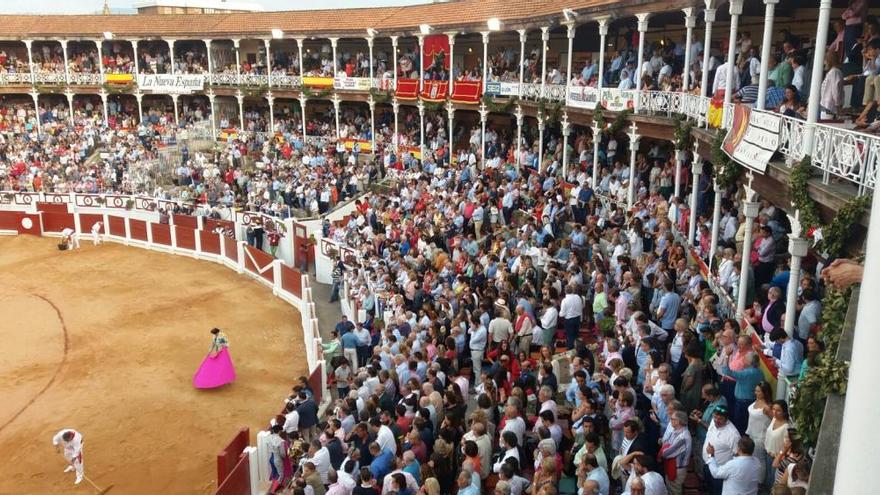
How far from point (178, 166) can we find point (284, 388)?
2008cm

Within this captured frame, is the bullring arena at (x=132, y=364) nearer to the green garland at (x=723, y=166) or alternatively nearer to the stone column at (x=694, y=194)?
the stone column at (x=694, y=194)

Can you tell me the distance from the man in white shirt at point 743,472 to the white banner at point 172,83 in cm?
3645

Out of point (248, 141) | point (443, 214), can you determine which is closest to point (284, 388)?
point (443, 214)

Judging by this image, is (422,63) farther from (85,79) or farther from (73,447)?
(73,447)

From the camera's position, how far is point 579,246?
13820mm

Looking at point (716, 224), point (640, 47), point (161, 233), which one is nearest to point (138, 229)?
point (161, 233)

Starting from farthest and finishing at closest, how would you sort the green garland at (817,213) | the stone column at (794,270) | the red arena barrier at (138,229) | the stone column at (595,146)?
the red arena barrier at (138,229) → the stone column at (595,146) → the stone column at (794,270) → the green garland at (817,213)

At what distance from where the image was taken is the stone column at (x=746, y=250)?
10.3 meters

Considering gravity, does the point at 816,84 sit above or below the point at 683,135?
above

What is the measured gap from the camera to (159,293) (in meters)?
20.5

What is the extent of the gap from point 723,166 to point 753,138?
147cm

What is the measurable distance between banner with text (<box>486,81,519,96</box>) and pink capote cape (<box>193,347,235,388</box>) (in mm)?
14779

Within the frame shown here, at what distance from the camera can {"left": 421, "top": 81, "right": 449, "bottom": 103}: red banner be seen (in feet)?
96.1

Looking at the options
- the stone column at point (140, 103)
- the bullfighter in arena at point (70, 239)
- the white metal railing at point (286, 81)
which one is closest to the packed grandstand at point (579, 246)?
the bullfighter in arena at point (70, 239)
